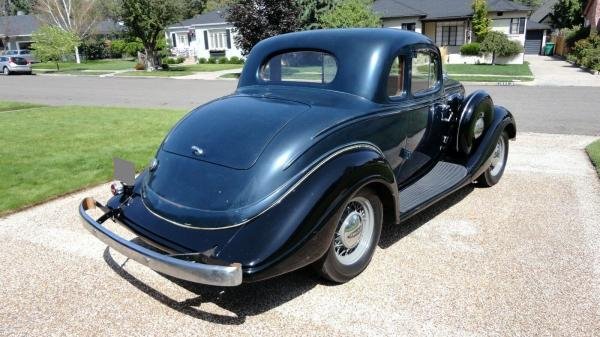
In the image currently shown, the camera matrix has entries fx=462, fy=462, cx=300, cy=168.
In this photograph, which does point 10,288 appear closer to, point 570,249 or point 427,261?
point 427,261

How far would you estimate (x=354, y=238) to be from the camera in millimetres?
3420

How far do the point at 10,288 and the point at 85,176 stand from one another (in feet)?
9.41

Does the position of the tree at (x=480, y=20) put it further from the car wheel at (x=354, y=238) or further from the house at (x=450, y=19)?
the car wheel at (x=354, y=238)

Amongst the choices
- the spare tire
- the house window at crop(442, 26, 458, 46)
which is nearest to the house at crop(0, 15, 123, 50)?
the house window at crop(442, 26, 458, 46)

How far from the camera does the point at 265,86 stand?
4305mm

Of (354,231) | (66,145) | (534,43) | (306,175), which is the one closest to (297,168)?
(306,175)

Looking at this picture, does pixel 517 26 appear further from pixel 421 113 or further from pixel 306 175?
pixel 306 175

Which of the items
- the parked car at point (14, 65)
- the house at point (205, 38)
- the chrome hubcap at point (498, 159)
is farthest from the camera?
the house at point (205, 38)

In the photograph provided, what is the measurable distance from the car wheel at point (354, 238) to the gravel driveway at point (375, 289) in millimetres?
129

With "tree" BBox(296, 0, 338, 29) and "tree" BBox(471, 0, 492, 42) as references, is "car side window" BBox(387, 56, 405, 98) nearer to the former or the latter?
"tree" BBox(296, 0, 338, 29)

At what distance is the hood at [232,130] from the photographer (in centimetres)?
315

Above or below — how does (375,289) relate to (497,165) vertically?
below

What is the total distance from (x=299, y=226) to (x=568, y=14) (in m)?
48.4

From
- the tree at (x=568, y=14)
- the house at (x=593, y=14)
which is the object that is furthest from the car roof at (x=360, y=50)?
the tree at (x=568, y=14)
